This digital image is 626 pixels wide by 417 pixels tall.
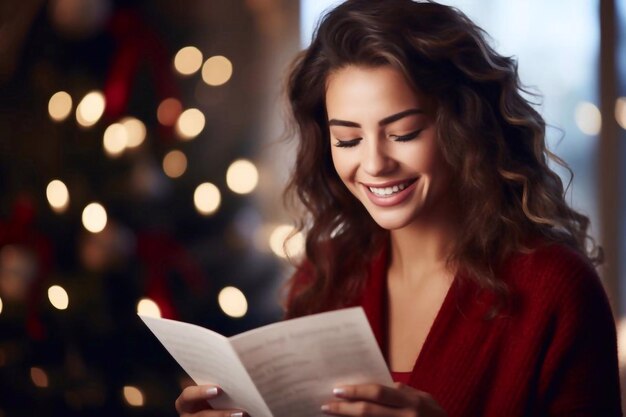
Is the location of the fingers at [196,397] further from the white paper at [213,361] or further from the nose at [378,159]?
the nose at [378,159]

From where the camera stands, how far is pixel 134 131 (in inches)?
93.8

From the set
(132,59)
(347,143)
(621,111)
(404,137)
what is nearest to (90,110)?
(132,59)

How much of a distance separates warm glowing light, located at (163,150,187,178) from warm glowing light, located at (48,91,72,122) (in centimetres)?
29

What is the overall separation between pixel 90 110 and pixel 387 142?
3.52 feet

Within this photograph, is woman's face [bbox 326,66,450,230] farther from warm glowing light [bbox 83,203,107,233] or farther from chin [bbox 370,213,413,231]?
warm glowing light [bbox 83,203,107,233]

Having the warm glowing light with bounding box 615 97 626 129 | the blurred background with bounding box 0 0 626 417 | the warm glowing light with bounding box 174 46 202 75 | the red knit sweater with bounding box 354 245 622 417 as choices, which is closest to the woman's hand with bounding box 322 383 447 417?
the red knit sweater with bounding box 354 245 622 417

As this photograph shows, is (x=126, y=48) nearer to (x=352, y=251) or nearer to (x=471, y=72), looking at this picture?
(x=352, y=251)

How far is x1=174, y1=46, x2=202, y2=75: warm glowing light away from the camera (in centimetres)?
251

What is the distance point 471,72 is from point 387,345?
532 millimetres

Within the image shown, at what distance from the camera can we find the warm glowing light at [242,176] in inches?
99.7

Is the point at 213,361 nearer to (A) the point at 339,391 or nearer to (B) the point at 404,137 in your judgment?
(A) the point at 339,391

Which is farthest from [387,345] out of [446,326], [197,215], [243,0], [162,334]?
[243,0]

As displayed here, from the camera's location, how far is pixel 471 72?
158 cm

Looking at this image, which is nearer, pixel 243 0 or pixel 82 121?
pixel 82 121
